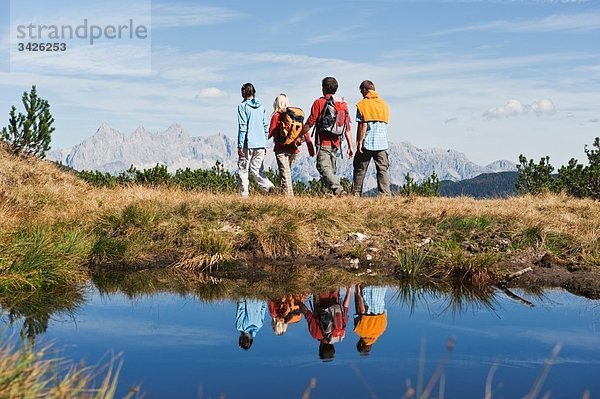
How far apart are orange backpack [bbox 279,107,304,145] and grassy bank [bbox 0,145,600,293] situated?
1.60 metres

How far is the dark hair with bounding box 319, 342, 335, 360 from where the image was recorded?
7791mm

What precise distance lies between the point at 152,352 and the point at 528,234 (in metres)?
8.59

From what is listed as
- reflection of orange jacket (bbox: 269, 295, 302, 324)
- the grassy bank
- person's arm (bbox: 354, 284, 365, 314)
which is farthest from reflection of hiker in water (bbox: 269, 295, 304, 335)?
the grassy bank

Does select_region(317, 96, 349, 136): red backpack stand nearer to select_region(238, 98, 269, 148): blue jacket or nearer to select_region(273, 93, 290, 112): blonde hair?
select_region(273, 93, 290, 112): blonde hair

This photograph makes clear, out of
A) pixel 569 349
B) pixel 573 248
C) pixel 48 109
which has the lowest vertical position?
pixel 569 349

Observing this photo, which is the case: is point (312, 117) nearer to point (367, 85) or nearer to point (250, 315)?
point (367, 85)

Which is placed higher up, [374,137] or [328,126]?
[328,126]

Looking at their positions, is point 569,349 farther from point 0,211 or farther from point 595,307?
point 0,211

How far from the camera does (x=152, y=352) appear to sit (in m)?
7.98

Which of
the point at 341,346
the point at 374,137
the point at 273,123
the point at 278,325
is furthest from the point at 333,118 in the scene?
the point at 341,346

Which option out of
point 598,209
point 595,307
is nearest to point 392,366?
point 595,307

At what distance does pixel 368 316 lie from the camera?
9.65m

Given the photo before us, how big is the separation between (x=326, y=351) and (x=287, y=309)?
81.2 inches

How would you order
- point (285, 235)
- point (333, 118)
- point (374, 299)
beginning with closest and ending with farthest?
point (374, 299) → point (285, 235) → point (333, 118)
